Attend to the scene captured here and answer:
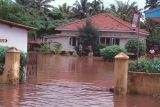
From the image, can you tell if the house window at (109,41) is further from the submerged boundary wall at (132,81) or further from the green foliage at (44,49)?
the submerged boundary wall at (132,81)

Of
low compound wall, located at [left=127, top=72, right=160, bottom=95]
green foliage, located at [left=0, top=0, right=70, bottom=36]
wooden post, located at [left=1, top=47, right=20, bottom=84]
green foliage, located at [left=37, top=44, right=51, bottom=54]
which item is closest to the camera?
low compound wall, located at [left=127, top=72, right=160, bottom=95]

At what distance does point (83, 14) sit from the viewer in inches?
2596

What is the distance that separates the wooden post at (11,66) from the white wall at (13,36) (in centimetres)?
517

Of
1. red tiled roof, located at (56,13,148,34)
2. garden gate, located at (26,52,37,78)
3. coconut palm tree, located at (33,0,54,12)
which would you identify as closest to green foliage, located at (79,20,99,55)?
red tiled roof, located at (56,13,148,34)

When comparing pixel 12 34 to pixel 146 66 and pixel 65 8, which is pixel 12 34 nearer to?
pixel 146 66

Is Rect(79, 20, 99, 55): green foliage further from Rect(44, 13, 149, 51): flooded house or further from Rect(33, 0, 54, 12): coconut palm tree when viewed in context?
Rect(33, 0, 54, 12): coconut palm tree

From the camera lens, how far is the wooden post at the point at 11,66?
15664mm

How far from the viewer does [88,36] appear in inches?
1813

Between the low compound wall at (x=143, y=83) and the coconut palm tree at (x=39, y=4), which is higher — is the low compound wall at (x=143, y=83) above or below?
below

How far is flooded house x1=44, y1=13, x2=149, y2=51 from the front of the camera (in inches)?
1896

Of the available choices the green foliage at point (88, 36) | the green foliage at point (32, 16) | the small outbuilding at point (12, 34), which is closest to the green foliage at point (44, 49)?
the green foliage at point (32, 16)

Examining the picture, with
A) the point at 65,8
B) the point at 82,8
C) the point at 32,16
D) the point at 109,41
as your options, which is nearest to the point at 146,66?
the point at 109,41

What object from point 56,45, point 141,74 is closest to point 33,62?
point 141,74

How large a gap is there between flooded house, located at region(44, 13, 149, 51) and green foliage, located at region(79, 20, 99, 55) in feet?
6.72
